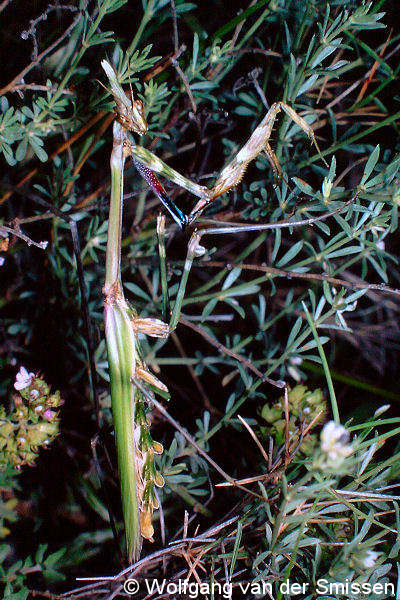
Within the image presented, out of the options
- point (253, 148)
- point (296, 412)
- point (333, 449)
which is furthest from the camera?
point (296, 412)

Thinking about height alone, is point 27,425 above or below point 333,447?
below

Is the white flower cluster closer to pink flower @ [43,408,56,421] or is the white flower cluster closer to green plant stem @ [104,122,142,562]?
green plant stem @ [104,122,142,562]

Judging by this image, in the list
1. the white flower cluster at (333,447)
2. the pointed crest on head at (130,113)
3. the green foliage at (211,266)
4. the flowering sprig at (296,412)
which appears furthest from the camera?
the flowering sprig at (296,412)

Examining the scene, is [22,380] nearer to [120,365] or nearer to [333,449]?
[120,365]

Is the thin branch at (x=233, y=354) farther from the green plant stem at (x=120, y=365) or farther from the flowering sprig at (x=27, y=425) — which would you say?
the flowering sprig at (x=27, y=425)

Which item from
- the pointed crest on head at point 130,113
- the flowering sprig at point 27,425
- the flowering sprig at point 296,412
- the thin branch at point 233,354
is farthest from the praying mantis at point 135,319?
the flowering sprig at point 296,412

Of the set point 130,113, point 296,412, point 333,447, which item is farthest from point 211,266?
point 333,447
